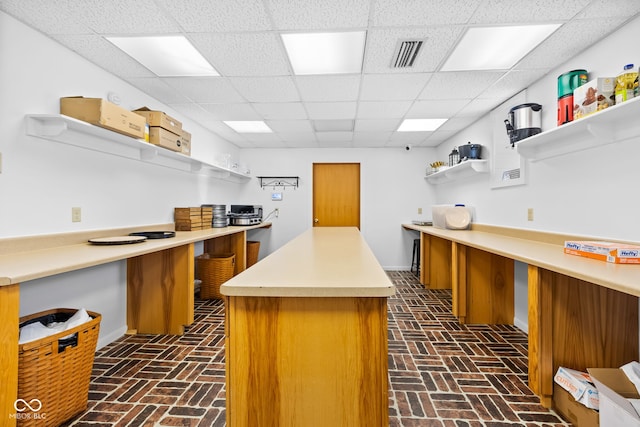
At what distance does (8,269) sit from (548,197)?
144 inches

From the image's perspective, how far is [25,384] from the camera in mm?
1383

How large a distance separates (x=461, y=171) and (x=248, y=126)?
10.7 ft

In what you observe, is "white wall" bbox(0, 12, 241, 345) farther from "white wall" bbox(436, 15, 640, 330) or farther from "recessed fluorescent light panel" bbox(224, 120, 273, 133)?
"white wall" bbox(436, 15, 640, 330)

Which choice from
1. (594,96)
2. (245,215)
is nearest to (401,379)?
(594,96)

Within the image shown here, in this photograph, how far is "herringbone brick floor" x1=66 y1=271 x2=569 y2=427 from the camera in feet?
5.34

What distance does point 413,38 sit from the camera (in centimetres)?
209

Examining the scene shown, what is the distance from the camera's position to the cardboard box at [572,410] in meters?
1.46

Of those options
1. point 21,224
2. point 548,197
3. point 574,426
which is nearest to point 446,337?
point 574,426

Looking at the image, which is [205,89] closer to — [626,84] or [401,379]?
[401,379]

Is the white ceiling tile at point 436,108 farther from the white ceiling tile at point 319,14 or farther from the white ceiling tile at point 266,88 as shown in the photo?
the white ceiling tile at point 319,14

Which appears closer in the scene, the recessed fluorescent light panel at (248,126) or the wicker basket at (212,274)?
the wicker basket at (212,274)

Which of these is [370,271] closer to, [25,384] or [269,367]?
[269,367]

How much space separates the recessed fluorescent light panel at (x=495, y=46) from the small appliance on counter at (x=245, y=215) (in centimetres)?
333

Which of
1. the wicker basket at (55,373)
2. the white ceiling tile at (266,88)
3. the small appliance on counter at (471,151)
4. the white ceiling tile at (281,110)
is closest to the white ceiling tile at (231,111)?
the white ceiling tile at (281,110)
